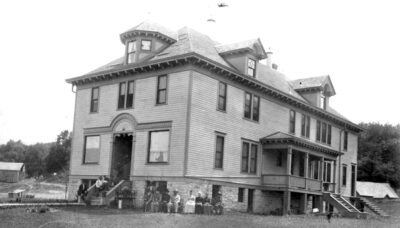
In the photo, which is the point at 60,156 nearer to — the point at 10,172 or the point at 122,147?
the point at 10,172

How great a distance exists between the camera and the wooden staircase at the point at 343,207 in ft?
108

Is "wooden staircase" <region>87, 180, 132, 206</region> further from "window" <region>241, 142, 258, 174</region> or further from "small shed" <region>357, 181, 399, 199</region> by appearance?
"small shed" <region>357, 181, 399, 199</region>

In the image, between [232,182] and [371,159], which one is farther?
[371,159]

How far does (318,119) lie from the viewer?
39719 mm

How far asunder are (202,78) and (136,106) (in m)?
4.70

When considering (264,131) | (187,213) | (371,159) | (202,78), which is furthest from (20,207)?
(371,159)

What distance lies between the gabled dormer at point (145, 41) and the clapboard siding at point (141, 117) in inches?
74.4

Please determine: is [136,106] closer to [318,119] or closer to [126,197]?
[126,197]

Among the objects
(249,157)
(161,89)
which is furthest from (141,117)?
(249,157)

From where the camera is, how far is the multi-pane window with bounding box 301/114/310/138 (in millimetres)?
37531

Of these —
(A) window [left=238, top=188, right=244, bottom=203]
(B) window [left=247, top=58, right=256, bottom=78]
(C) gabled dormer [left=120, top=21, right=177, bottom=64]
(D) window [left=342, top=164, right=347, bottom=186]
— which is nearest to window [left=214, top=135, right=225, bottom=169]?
(A) window [left=238, top=188, right=244, bottom=203]

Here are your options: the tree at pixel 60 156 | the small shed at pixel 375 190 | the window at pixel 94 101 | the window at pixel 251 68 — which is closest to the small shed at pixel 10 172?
the tree at pixel 60 156

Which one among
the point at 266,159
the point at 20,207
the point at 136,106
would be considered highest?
the point at 136,106

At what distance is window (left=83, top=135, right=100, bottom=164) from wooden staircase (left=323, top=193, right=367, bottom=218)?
1663 centimetres
